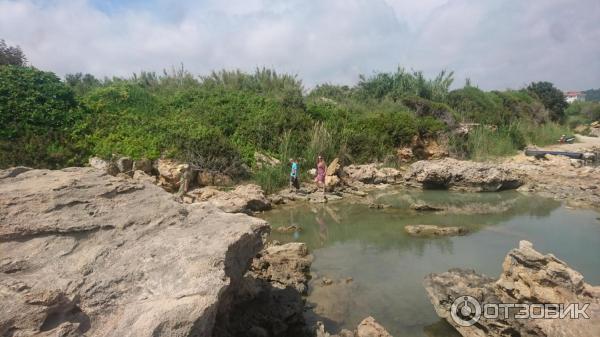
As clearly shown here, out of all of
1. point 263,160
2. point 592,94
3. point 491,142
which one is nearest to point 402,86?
point 491,142

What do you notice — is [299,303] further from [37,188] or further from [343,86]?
[343,86]

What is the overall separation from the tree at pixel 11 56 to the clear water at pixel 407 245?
13.5 m

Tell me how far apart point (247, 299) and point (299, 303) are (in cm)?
60

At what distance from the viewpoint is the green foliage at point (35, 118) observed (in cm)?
1109

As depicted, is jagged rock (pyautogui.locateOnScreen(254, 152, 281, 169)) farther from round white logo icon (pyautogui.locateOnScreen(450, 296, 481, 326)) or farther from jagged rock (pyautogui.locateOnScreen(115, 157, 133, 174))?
round white logo icon (pyautogui.locateOnScreen(450, 296, 481, 326))

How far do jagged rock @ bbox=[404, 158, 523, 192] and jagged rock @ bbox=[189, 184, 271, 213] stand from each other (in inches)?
224

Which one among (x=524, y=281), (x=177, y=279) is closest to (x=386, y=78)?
(x=524, y=281)

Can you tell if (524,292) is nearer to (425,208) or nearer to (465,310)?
(465,310)

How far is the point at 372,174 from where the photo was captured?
14500 mm

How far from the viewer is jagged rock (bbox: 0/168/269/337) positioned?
2.42m

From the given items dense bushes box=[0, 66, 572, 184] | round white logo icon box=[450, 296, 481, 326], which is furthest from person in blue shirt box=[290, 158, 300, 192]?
round white logo icon box=[450, 296, 481, 326]

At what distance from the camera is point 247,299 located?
14.2 ft

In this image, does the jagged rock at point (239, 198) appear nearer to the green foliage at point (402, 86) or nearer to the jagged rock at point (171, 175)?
the jagged rock at point (171, 175)

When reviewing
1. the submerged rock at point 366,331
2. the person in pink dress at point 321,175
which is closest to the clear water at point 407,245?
the submerged rock at point 366,331
